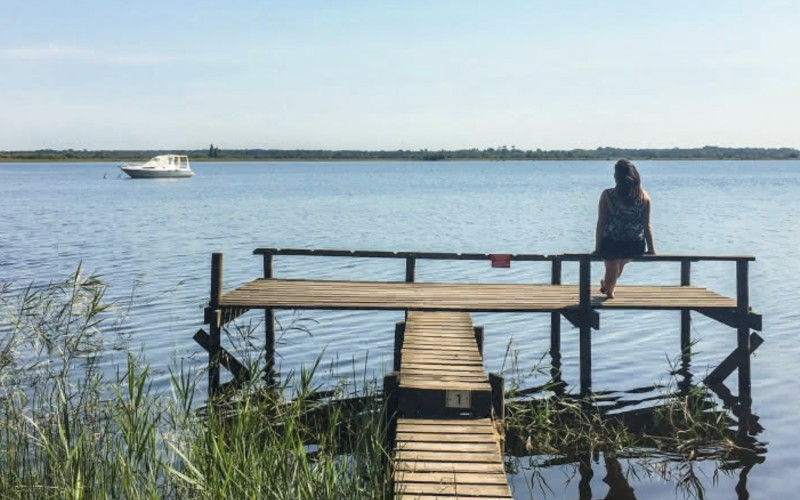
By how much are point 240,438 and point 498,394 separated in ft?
8.88

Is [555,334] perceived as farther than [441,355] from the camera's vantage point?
Yes

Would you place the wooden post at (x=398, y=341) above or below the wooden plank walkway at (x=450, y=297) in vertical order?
below

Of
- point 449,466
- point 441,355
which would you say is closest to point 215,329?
point 441,355

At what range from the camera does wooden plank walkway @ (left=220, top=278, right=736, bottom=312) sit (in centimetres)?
1176

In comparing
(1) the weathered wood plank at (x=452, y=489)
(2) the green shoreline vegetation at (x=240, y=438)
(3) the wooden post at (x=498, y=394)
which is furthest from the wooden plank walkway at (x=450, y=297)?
(1) the weathered wood plank at (x=452, y=489)

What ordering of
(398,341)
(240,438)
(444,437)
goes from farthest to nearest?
1. (398,341)
2. (444,437)
3. (240,438)

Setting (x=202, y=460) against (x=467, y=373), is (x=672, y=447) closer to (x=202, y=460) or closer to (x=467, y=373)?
(x=467, y=373)

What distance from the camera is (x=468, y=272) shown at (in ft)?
83.5

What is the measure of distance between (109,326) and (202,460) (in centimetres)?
1121

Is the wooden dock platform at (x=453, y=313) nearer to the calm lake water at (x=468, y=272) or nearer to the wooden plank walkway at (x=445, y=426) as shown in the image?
the wooden plank walkway at (x=445, y=426)

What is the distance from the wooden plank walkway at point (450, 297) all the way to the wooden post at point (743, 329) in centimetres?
17

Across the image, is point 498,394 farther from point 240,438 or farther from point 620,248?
point 620,248

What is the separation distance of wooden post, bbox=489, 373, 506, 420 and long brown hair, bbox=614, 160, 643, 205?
367 cm

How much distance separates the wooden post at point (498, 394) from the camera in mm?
8422
